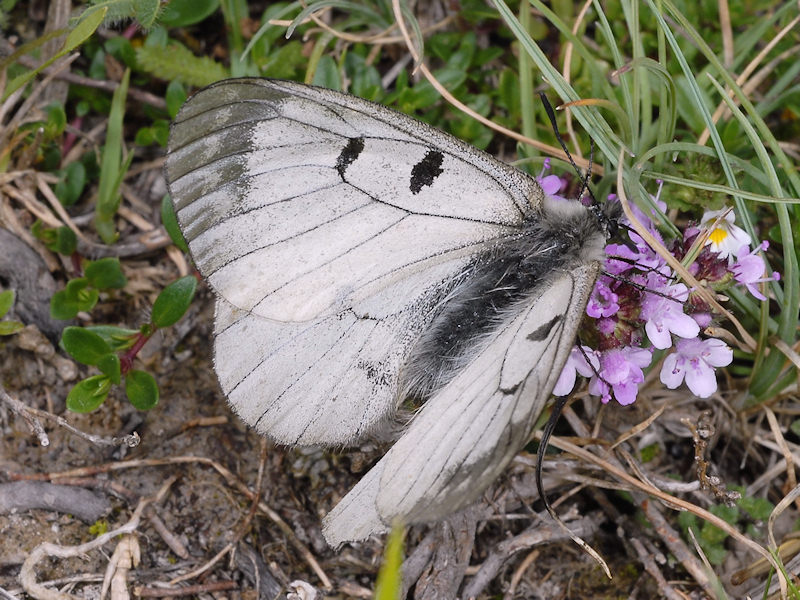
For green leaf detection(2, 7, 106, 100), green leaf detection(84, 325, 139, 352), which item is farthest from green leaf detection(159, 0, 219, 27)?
green leaf detection(84, 325, 139, 352)

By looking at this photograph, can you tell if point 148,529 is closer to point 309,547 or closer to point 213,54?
point 309,547

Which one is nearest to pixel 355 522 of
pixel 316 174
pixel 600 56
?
pixel 316 174

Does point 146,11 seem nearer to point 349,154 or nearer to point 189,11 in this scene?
point 189,11

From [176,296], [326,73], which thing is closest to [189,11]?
[326,73]

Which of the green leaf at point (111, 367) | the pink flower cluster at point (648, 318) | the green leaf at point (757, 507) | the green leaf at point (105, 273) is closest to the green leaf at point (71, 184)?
the green leaf at point (105, 273)

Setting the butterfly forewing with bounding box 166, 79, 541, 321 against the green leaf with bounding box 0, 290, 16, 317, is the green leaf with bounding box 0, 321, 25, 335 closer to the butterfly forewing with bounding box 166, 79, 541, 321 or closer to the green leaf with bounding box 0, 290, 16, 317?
the green leaf with bounding box 0, 290, 16, 317

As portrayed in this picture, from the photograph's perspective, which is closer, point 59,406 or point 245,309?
point 245,309
